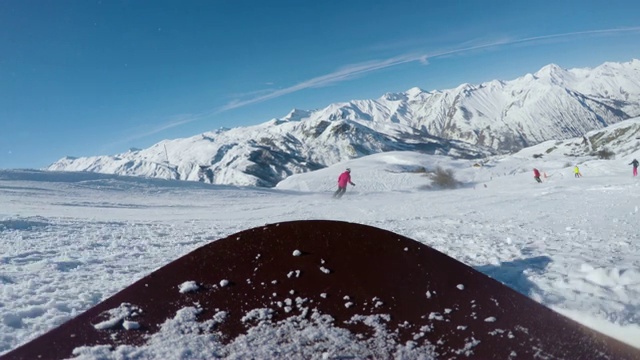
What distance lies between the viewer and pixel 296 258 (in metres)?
4.53

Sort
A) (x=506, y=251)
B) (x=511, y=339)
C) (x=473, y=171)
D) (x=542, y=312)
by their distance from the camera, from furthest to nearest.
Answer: (x=473, y=171), (x=506, y=251), (x=542, y=312), (x=511, y=339)

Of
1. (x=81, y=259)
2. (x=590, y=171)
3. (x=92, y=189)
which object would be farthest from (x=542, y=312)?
(x=590, y=171)

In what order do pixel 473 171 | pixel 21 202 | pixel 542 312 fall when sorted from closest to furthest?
1. pixel 542 312
2. pixel 21 202
3. pixel 473 171

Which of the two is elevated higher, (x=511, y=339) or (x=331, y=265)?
(x=331, y=265)

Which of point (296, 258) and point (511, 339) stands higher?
point (296, 258)

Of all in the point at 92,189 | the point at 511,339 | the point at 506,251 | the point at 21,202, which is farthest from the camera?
the point at 92,189

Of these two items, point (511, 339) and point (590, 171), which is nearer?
point (511, 339)

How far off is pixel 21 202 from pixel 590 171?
178 feet

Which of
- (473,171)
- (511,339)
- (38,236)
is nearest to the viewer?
(511,339)

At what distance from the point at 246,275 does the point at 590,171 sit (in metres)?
53.0

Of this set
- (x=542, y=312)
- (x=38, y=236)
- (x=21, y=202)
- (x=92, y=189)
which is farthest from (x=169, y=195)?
(x=542, y=312)

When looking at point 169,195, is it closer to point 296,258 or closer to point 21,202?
point 21,202

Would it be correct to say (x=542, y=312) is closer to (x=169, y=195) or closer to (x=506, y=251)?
(x=506, y=251)

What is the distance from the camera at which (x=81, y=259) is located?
729 cm
